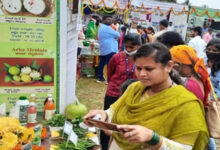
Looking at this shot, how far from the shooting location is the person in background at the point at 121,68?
3.01 meters

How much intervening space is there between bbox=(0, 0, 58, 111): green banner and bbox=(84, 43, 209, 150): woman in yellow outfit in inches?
57.3

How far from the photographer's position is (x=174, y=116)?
137 centimetres

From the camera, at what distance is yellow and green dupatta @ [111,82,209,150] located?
1.33 metres

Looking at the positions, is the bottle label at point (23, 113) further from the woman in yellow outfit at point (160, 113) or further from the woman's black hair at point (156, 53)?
the woman's black hair at point (156, 53)

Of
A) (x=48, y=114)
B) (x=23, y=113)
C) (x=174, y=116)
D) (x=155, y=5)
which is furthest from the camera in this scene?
(x=155, y=5)

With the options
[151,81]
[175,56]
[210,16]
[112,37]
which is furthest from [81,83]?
[210,16]

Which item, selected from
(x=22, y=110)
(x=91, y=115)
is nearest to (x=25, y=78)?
(x=22, y=110)

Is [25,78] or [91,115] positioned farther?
[25,78]

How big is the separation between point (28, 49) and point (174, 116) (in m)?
1.96

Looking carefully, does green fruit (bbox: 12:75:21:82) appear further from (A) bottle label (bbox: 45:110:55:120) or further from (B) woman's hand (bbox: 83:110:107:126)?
(B) woman's hand (bbox: 83:110:107:126)

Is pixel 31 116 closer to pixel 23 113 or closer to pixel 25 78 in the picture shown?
pixel 23 113

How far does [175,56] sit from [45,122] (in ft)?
4.93

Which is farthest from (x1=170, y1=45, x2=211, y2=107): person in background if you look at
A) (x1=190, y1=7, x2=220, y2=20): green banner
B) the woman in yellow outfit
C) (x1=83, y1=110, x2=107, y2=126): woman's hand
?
(x1=190, y1=7, x2=220, y2=20): green banner

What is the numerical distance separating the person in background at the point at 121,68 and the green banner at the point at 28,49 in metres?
0.74
